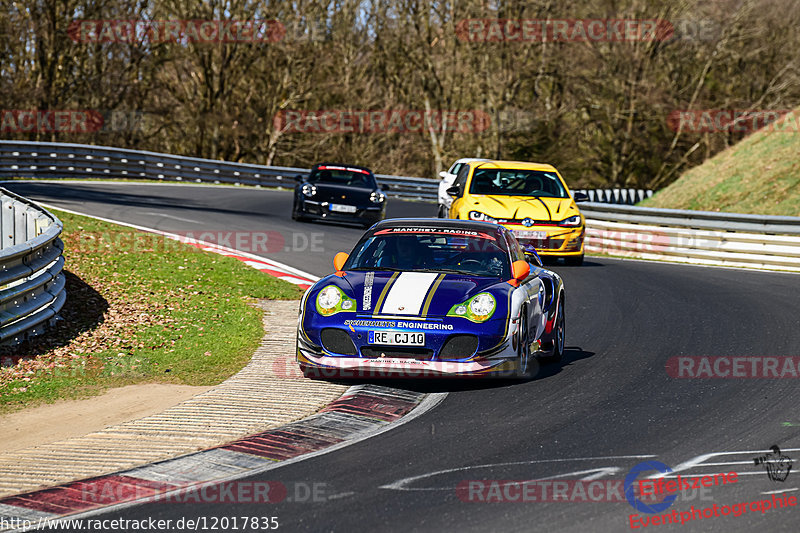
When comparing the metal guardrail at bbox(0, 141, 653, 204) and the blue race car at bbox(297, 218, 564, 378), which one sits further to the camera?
the metal guardrail at bbox(0, 141, 653, 204)

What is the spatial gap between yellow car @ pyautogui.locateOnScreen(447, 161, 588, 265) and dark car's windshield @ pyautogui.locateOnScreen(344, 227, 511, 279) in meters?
7.13

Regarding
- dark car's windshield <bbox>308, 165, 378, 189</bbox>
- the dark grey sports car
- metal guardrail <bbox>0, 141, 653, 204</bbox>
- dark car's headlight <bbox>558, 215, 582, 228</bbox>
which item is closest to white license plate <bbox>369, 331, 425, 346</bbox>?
dark car's headlight <bbox>558, 215, 582, 228</bbox>

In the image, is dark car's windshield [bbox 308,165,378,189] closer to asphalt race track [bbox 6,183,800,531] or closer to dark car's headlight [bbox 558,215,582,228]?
dark car's headlight [bbox 558,215,582,228]

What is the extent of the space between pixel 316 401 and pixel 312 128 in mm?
40113

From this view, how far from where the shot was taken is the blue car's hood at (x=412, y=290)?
836 centimetres

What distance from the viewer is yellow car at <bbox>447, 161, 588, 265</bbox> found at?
17.1 metres

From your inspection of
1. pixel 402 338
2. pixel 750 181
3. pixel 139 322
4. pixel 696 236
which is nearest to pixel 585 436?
pixel 402 338

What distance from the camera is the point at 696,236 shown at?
20781 mm

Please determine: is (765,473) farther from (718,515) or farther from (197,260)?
(197,260)

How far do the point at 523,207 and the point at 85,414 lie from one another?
10506 millimetres

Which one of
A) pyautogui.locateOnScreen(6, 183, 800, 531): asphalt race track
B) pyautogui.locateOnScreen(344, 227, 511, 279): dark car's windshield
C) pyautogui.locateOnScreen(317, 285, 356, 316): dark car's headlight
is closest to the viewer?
pyautogui.locateOnScreen(6, 183, 800, 531): asphalt race track

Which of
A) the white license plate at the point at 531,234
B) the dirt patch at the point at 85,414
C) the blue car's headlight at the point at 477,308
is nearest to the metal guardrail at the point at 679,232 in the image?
the white license plate at the point at 531,234

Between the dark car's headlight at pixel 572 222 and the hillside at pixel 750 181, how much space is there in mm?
10429

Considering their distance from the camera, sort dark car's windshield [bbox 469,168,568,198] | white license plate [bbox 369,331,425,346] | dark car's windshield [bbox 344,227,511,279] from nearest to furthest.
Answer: white license plate [bbox 369,331,425,346], dark car's windshield [bbox 344,227,511,279], dark car's windshield [bbox 469,168,568,198]
